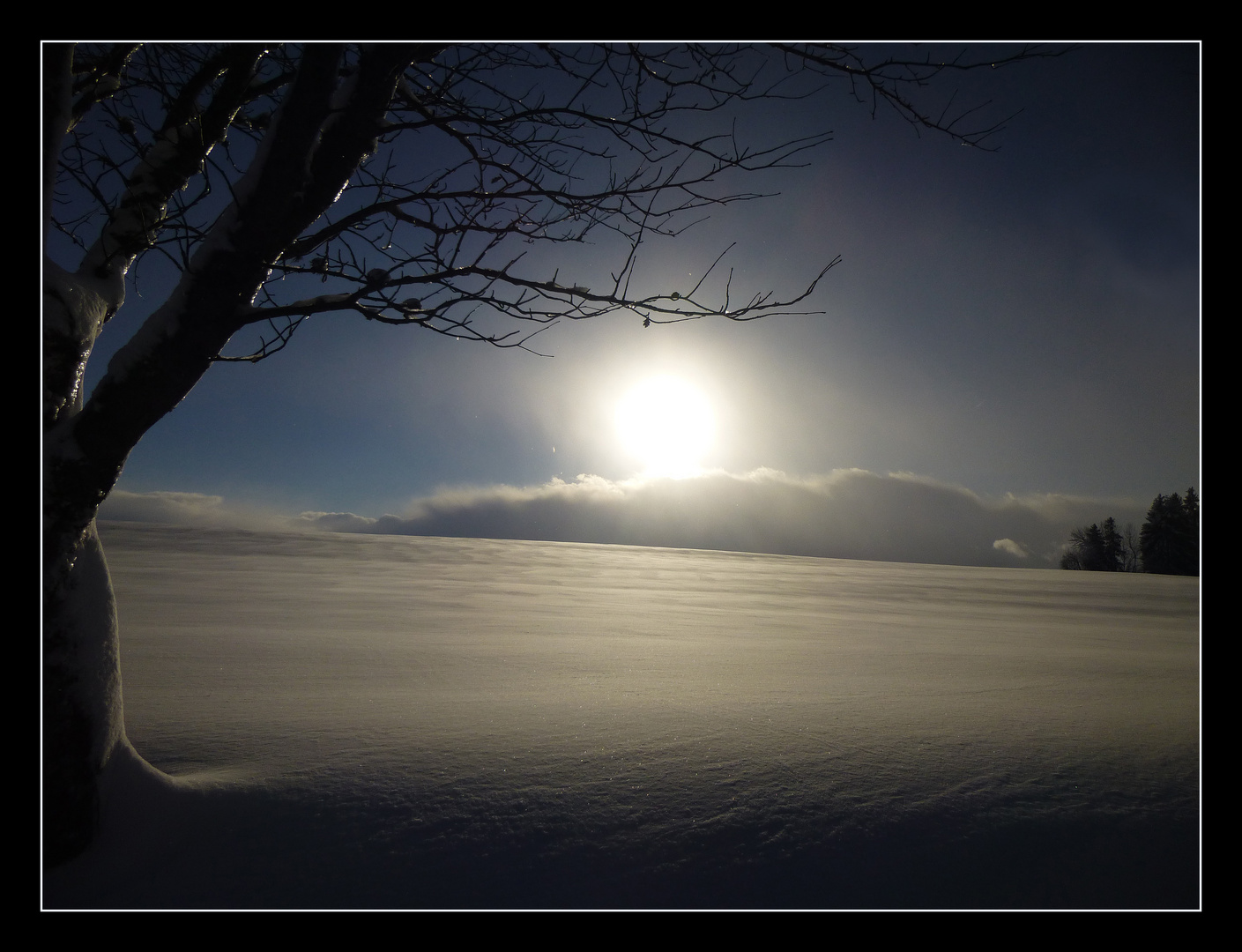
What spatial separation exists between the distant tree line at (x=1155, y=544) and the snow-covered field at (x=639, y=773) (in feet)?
114

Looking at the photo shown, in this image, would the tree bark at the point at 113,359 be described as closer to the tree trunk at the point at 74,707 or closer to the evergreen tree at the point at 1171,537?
the tree trunk at the point at 74,707

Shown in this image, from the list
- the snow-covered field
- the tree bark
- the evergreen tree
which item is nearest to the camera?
the snow-covered field

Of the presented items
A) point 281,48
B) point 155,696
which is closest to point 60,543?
point 155,696

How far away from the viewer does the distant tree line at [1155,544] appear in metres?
29.9

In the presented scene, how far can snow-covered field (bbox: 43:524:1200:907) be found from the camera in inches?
70.3

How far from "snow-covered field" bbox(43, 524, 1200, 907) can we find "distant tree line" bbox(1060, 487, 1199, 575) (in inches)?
1363

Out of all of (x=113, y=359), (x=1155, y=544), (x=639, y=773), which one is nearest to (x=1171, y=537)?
(x=1155, y=544)

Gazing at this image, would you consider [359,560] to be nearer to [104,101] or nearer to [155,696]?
[155,696]

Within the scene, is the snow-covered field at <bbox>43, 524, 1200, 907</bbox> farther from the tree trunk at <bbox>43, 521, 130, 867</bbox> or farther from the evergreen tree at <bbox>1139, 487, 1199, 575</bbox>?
the evergreen tree at <bbox>1139, 487, 1199, 575</bbox>

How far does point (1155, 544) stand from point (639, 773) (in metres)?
44.3

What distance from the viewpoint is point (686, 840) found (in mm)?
1916

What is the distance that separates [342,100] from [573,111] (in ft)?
3.52

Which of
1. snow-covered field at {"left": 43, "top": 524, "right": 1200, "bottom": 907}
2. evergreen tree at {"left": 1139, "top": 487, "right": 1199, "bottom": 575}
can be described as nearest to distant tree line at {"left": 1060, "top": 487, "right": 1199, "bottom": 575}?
evergreen tree at {"left": 1139, "top": 487, "right": 1199, "bottom": 575}

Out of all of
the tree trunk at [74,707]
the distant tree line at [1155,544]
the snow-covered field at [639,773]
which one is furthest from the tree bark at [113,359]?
the distant tree line at [1155,544]
